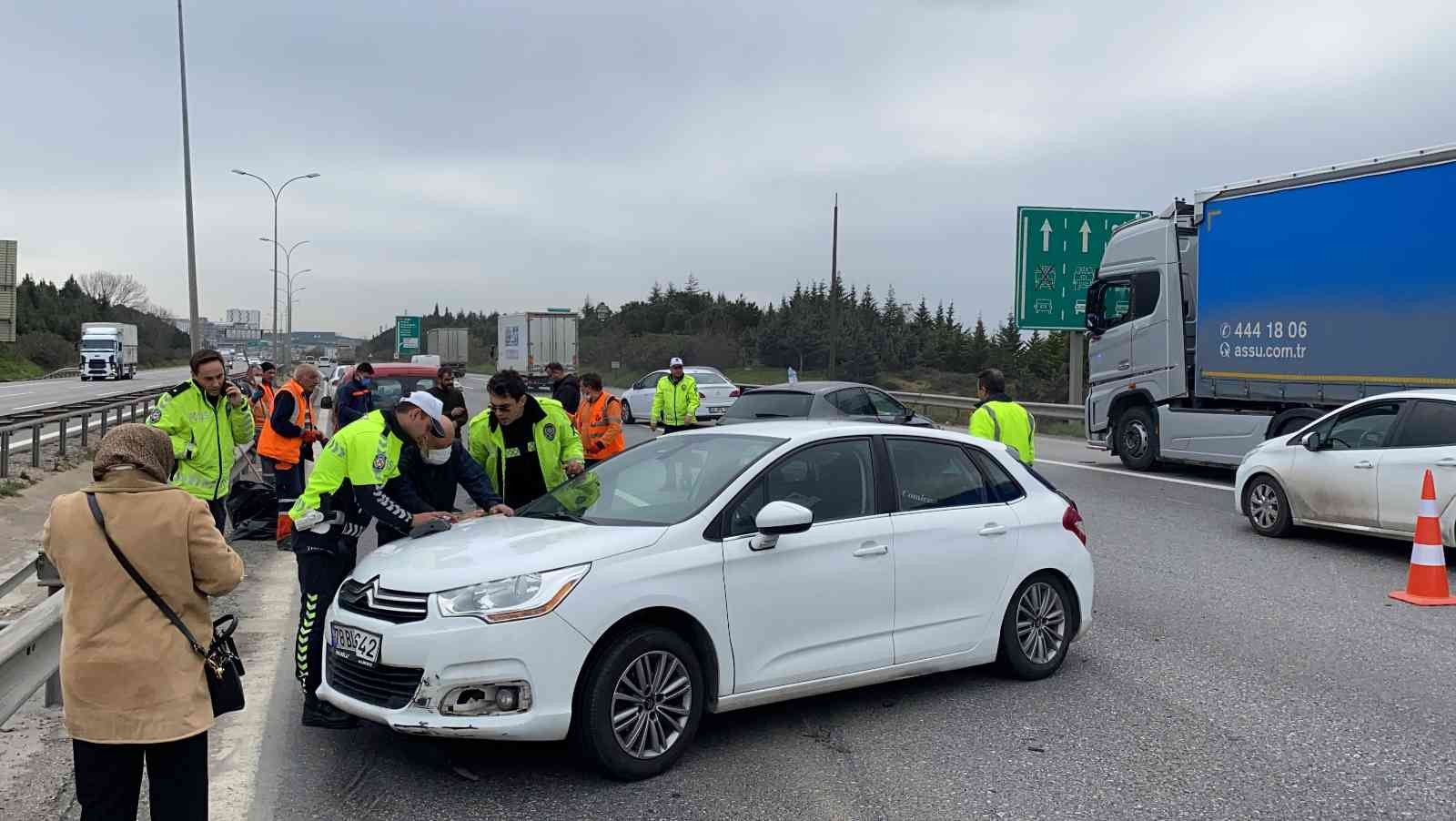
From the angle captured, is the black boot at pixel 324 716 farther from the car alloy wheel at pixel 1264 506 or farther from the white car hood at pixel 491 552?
the car alloy wheel at pixel 1264 506

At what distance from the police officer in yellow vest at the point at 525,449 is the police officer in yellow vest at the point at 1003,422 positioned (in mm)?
3871

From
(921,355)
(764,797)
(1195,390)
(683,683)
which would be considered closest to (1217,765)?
(764,797)

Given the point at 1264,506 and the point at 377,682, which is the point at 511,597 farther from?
the point at 1264,506

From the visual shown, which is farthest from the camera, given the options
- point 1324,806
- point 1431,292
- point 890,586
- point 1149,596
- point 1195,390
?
point 1195,390

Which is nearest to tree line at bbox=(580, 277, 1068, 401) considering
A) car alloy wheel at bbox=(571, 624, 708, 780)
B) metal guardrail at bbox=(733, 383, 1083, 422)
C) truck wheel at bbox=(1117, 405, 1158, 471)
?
metal guardrail at bbox=(733, 383, 1083, 422)

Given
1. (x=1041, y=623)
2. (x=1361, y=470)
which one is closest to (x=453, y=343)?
(x=1361, y=470)

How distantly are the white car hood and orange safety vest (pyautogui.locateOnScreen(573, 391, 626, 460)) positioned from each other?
16.7 ft

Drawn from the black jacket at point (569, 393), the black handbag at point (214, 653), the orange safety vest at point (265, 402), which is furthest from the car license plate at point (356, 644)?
the orange safety vest at point (265, 402)

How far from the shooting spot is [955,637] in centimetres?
592

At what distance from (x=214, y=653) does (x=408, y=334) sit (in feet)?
239

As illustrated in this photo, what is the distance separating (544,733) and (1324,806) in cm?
309

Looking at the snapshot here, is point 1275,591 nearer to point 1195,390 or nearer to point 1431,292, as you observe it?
point 1431,292

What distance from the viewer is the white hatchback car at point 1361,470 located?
978 cm

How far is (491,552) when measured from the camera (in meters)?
4.89
